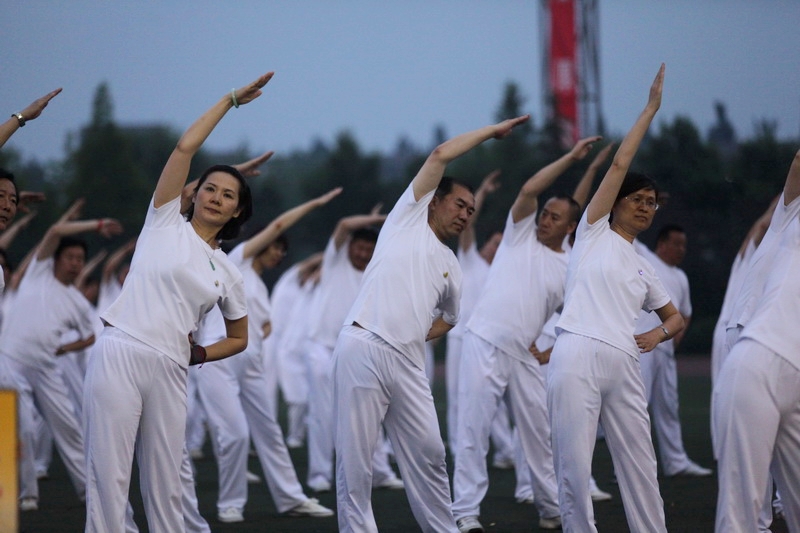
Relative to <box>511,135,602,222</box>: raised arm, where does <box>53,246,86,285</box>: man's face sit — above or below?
below

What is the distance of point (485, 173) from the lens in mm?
32938

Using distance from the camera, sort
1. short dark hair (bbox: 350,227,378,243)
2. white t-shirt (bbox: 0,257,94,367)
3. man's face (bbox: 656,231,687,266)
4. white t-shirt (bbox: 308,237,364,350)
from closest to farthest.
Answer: white t-shirt (bbox: 0,257,94,367)
short dark hair (bbox: 350,227,378,243)
white t-shirt (bbox: 308,237,364,350)
man's face (bbox: 656,231,687,266)

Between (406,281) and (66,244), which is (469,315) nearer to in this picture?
(66,244)

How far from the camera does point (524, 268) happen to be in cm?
878

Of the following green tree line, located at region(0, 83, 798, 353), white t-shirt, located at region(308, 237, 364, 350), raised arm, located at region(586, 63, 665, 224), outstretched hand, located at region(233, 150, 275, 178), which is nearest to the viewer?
raised arm, located at region(586, 63, 665, 224)

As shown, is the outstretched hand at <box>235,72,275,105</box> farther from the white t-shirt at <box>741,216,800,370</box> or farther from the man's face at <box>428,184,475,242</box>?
the white t-shirt at <box>741,216,800,370</box>

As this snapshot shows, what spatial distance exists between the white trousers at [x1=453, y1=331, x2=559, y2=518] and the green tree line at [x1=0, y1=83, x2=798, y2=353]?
42.4 ft

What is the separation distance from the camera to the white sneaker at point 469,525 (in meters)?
8.10

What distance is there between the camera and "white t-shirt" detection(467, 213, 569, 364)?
8.73 meters

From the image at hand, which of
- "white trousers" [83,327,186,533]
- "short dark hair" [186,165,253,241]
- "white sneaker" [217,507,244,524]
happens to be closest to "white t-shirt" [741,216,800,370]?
"short dark hair" [186,165,253,241]

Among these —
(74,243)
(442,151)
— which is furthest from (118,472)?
(74,243)

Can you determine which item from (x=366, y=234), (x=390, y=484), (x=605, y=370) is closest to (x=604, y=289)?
(x=605, y=370)

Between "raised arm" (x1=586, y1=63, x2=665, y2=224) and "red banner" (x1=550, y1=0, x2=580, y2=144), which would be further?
"red banner" (x1=550, y1=0, x2=580, y2=144)

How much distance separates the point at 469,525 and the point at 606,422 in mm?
2061
